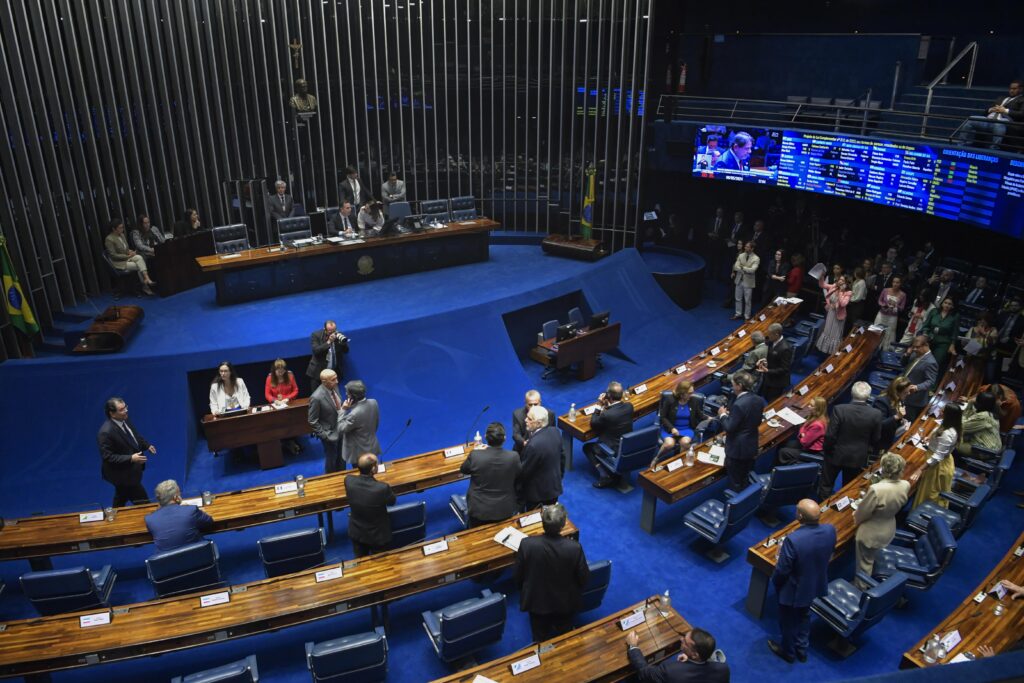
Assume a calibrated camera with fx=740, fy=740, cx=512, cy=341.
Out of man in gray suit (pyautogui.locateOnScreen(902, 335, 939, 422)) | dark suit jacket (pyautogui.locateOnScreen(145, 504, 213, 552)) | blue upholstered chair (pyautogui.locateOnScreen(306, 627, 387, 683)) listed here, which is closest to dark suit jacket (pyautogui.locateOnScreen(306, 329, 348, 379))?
dark suit jacket (pyautogui.locateOnScreen(145, 504, 213, 552))

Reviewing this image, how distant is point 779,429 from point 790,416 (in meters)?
0.36

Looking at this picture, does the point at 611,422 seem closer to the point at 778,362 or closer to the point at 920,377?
the point at 778,362

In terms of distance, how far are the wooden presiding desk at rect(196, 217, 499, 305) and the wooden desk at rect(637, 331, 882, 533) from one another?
665cm

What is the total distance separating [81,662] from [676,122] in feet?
43.9

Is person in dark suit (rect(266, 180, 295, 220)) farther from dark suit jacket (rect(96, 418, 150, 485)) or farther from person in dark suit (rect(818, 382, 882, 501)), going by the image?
person in dark suit (rect(818, 382, 882, 501))

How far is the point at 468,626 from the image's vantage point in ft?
18.1

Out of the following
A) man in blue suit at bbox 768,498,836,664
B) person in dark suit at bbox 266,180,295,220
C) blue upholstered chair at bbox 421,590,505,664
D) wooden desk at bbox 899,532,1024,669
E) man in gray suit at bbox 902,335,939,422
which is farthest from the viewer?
person in dark suit at bbox 266,180,295,220

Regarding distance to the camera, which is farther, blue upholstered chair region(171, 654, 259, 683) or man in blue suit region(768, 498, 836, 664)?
man in blue suit region(768, 498, 836, 664)

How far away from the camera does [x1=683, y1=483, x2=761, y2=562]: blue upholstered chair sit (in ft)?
23.1

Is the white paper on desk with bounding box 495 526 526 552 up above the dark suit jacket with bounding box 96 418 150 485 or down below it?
below

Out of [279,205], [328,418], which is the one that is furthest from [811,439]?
[279,205]

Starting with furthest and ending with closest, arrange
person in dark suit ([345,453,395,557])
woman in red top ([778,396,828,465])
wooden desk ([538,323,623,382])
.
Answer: wooden desk ([538,323,623,382]), woman in red top ([778,396,828,465]), person in dark suit ([345,453,395,557])

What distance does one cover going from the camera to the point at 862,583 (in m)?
6.50

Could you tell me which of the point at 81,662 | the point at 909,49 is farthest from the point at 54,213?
the point at 909,49
